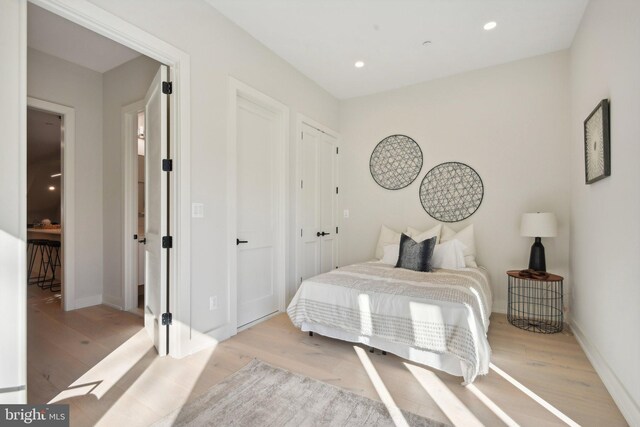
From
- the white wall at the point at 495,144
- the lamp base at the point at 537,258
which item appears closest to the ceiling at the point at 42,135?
the white wall at the point at 495,144

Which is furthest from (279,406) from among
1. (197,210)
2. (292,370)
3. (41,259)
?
(41,259)

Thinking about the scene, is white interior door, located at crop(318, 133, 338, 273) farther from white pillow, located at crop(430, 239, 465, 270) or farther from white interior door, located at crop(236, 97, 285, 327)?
white pillow, located at crop(430, 239, 465, 270)

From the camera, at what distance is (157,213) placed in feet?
8.28

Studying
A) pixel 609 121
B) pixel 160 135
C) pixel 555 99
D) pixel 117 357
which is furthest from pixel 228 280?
pixel 555 99

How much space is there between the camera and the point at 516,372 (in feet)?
7.23

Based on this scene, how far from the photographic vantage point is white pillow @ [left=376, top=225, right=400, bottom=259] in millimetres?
4020

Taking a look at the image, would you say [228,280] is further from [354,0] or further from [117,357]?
[354,0]

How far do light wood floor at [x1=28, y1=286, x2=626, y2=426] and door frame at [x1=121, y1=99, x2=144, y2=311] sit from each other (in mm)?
515

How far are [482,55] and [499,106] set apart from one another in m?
0.61

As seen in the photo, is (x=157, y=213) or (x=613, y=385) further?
(x=157, y=213)

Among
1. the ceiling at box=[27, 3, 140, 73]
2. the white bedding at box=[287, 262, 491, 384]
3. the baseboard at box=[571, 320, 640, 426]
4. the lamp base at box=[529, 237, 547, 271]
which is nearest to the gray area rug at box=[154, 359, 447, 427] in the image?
the white bedding at box=[287, 262, 491, 384]

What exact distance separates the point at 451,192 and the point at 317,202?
1.71m

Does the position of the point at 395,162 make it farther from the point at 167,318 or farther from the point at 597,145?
the point at 167,318

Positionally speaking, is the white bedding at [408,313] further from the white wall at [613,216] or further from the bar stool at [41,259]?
the bar stool at [41,259]
